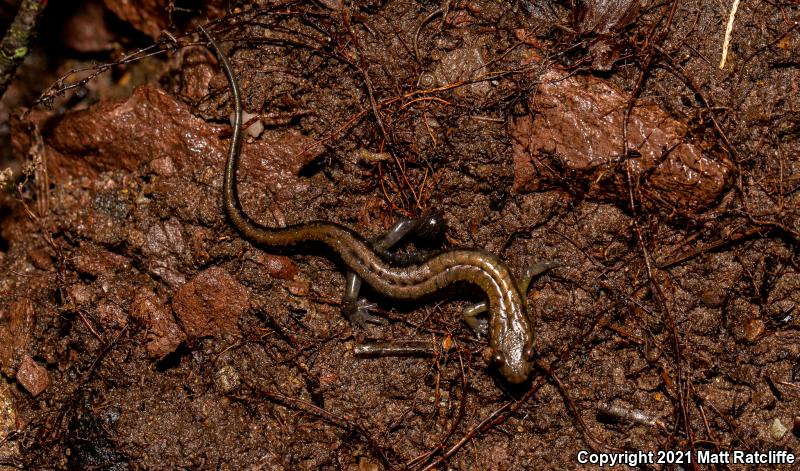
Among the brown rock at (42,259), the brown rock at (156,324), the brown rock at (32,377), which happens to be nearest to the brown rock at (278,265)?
the brown rock at (156,324)

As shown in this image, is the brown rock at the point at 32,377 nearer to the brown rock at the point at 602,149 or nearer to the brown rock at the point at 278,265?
the brown rock at the point at 278,265

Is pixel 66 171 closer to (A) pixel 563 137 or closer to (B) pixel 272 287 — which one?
(B) pixel 272 287

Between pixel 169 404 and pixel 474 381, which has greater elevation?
pixel 169 404

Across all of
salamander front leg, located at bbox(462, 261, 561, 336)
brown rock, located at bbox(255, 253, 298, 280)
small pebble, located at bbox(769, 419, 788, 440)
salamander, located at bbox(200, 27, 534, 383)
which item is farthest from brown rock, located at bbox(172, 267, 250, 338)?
small pebble, located at bbox(769, 419, 788, 440)

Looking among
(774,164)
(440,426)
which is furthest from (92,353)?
(774,164)

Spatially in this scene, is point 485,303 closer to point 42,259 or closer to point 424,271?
point 424,271

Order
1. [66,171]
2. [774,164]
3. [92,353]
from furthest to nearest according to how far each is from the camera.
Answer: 1. [66,171]
2. [92,353]
3. [774,164]
